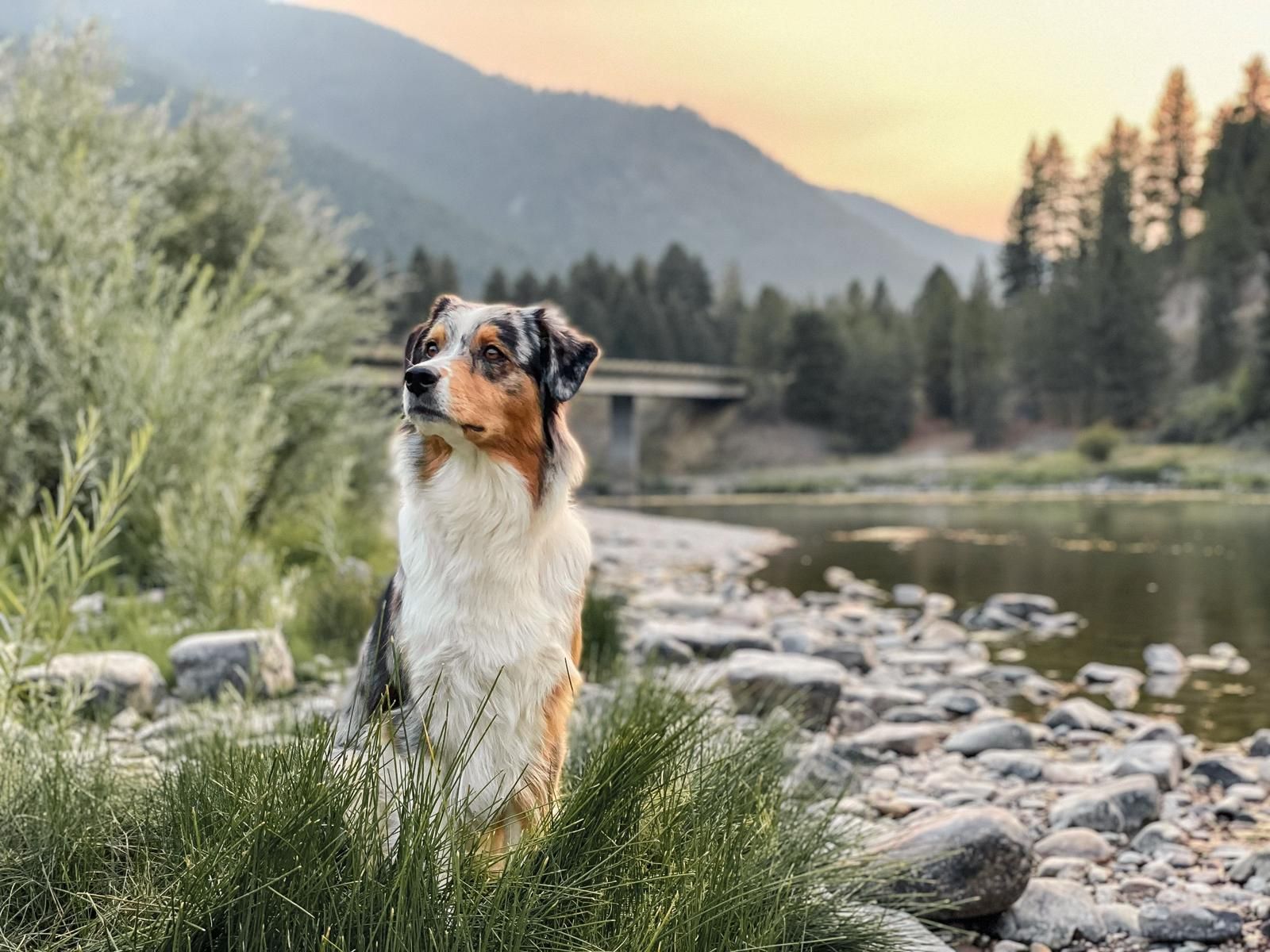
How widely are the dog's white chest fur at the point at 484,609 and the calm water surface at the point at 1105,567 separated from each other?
5.82m

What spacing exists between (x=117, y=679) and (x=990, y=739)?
5074mm

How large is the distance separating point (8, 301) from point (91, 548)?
5.22m

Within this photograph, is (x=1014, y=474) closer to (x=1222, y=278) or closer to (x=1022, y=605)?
(x=1222, y=278)

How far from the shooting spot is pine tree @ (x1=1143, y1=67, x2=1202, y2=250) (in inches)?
3132

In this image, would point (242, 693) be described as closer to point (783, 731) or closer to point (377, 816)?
point (783, 731)

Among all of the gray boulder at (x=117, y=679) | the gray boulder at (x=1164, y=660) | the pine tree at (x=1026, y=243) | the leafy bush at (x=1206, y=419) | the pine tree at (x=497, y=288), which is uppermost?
the pine tree at (x=1026, y=243)

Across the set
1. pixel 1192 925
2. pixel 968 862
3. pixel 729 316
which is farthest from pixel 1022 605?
pixel 729 316

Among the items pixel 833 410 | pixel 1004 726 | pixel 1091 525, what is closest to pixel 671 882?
pixel 1004 726

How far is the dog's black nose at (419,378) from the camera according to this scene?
9.70 feet

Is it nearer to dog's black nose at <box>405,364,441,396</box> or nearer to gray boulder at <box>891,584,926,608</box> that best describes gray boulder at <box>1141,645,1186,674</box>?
gray boulder at <box>891,584,926,608</box>

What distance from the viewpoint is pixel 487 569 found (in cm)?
315

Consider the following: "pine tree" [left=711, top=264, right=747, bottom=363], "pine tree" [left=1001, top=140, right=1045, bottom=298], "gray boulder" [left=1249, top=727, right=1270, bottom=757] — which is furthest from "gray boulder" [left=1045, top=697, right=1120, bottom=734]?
"pine tree" [left=1001, top=140, right=1045, bottom=298]

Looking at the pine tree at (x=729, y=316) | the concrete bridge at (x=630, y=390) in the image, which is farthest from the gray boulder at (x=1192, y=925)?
the pine tree at (x=729, y=316)

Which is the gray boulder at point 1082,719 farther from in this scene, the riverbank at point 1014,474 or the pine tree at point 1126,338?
the pine tree at point 1126,338
